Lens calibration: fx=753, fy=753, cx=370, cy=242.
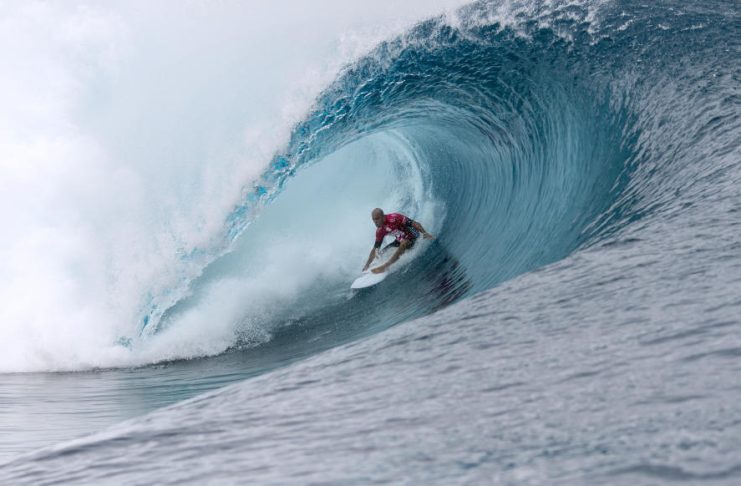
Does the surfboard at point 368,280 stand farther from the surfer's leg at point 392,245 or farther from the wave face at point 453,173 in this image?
the surfer's leg at point 392,245

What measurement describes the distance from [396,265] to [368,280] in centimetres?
42

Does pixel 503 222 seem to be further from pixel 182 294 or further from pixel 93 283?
pixel 93 283

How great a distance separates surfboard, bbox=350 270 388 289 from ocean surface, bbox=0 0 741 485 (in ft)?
0.92

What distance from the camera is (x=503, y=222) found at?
8.65 m

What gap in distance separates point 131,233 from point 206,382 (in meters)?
2.84

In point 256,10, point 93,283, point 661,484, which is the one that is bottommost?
point 661,484

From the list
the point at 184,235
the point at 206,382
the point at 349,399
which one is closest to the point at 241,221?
the point at 184,235

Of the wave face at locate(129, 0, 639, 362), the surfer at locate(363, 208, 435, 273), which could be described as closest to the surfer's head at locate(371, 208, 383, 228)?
the surfer at locate(363, 208, 435, 273)

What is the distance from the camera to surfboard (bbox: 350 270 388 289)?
9766mm

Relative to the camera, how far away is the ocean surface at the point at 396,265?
7.05 feet

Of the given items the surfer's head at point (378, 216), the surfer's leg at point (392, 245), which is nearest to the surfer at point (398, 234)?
the surfer's leg at point (392, 245)

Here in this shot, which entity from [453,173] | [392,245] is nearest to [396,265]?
[392,245]

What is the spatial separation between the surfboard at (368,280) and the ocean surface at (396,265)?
0.28 m

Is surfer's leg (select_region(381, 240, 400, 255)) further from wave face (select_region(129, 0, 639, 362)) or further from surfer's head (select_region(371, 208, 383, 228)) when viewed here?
surfer's head (select_region(371, 208, 383, 228))
